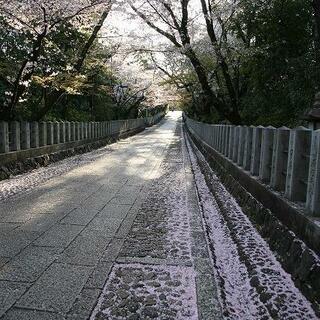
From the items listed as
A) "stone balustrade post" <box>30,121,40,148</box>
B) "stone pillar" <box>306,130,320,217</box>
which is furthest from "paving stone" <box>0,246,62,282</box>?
"stone balustrade post" <box>30,121,40,148</box>

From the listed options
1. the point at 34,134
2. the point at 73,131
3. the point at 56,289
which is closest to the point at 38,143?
the point at 34,134

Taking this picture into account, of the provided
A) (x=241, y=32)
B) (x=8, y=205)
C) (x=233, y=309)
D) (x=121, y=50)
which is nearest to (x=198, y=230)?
(x=233, y=309)

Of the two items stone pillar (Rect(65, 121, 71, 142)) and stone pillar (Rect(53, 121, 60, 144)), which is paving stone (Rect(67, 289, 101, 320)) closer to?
stone pillar (Rect(53, 121, 60, 144))

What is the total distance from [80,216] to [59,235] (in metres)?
1.22

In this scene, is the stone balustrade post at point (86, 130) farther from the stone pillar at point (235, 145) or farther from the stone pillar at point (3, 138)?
the stone pillar at point (235, 145)

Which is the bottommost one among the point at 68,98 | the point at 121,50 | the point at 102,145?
the point at 102,145

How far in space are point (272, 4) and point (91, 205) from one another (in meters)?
10.1

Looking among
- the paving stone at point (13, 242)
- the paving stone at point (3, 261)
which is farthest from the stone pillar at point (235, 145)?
the paving stone at point (3, 261)

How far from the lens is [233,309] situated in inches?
162

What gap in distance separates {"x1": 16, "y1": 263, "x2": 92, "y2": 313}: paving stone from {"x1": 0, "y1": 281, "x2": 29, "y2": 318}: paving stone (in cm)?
7

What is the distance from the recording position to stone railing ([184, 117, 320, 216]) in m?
4.57

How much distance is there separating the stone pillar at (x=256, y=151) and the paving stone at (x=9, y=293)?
211 inches

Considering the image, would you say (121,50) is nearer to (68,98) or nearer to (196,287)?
(68,98)

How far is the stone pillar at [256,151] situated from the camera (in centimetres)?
817
